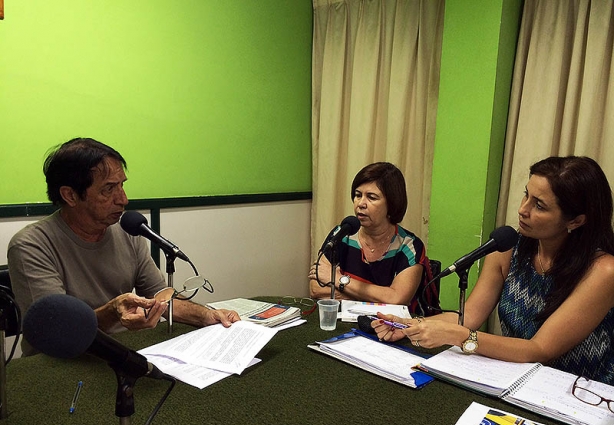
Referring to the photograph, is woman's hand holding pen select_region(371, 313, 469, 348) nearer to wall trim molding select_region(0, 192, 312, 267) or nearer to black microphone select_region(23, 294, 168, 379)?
black microphone select_region(23, 294, 168, 379)

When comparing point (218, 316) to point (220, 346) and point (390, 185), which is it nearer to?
point (220, 346)

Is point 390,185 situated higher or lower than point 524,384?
higher

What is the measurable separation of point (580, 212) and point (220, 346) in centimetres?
128

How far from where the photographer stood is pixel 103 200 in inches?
68.3

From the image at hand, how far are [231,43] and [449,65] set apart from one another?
1391 millimetres

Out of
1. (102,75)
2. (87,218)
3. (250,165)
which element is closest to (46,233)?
(87,218)

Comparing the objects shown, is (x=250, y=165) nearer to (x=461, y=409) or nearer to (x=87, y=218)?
(x=87, y=218)

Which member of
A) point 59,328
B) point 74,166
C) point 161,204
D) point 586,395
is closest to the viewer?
point 59,328

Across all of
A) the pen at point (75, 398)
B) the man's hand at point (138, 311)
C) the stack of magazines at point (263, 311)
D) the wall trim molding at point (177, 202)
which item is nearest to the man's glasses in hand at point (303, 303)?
the stack of magazines at point (263, 311)

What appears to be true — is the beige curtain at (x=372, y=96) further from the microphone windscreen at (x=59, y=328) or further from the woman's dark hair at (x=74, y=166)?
the microphone windscreen at (x=59, y=328)

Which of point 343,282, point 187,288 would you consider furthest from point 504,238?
point 187,288

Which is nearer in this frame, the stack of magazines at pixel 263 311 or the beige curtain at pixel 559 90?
the stack of magazines at pixel 263 311

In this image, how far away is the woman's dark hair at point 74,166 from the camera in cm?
172

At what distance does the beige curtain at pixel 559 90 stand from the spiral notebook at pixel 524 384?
1466 millimetres
